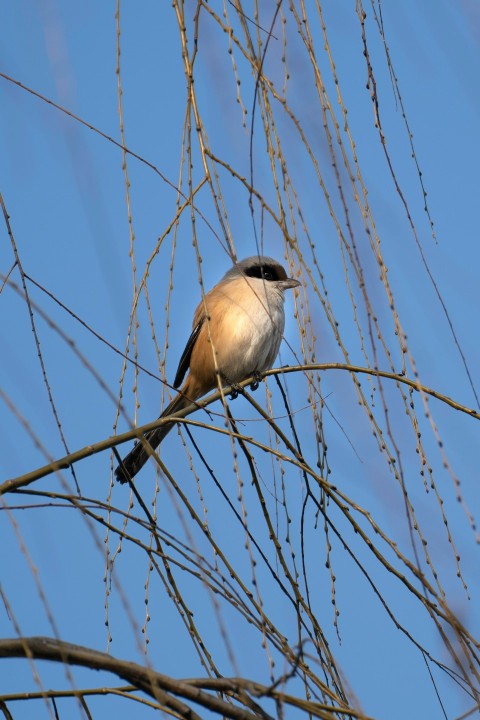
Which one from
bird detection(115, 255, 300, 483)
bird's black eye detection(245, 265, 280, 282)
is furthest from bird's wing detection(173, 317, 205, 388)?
bird's black eye detection(245, 265, 280, 282)

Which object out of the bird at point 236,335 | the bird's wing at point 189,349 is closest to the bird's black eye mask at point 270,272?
the bird at point 236,335

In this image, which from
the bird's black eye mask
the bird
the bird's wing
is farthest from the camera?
the bird's wing

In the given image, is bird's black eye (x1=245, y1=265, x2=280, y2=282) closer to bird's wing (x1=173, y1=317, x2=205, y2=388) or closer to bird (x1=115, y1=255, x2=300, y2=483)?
bird (x1=115, y1=255, x2=300, y2=483)

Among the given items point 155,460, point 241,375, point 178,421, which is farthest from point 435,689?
point 241,375

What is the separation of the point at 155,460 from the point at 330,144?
2.53ft

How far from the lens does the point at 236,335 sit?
14.5 ft

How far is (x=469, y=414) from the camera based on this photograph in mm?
2135

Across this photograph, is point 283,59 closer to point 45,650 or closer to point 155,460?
point 155,460

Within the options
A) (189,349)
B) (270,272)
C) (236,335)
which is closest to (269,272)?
(270,272)

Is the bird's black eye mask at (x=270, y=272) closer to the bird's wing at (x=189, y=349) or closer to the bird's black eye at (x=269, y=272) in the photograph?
the bird's black eye at (x=269, y=272)

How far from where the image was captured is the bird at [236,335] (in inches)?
173

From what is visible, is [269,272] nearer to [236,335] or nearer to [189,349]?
[236,335]

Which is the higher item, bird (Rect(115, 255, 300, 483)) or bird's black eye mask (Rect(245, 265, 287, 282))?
bird's black eye mask (Rect(245, 265, 287, 282))

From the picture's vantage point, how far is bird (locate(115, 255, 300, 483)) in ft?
14.5
